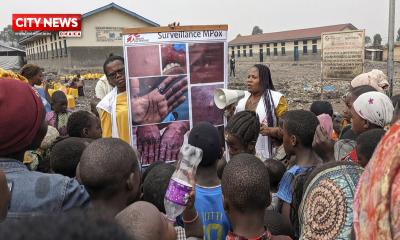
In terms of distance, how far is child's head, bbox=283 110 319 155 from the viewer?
2787 millimetres

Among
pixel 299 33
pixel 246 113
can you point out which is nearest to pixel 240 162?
pixel 246 113

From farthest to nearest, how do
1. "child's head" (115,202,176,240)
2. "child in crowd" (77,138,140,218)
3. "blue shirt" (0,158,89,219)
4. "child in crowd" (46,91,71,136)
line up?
"child in crowd" (46,91,71,136)
"child in crowd" (77,138,140,218)
"blue shirt" (0,158,89,219)
"child's head" (115,202,176,240)

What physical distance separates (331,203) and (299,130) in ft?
3.64

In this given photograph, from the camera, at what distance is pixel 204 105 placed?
13.3 ft

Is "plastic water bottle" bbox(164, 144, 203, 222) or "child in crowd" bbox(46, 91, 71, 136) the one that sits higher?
"child in crowd" bbox(46, 91, 71, 136)

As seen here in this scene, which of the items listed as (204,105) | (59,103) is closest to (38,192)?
(204,105)

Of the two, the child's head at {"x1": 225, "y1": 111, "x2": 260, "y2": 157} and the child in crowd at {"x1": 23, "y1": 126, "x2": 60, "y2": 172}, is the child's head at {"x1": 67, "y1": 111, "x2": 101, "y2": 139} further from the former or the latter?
the child's head at {"x1": 225, "y1": 111, "x2": 260, "y2": 157}

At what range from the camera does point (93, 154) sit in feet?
6.15

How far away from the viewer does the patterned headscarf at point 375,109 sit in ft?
9.71

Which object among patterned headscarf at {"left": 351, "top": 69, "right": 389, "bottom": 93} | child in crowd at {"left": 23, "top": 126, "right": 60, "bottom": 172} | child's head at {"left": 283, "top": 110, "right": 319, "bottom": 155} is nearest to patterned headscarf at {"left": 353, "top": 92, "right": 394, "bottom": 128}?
child's head at {"left": 283, "top": 110, "right": 319, "bottom": 155}

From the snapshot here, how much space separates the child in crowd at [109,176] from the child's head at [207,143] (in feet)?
2.33

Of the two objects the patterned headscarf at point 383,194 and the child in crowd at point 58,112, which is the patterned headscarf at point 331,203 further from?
the child in crowd at point 58,112

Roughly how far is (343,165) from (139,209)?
3.14ft

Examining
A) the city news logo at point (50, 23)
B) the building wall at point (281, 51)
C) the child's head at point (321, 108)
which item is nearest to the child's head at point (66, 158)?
the child's head at point (321, 108)
